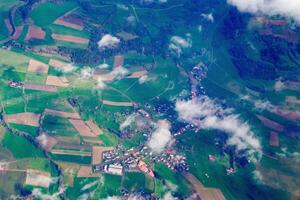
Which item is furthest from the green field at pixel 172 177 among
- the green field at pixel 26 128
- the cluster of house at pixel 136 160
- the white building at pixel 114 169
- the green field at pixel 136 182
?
the green field at pixel 26 128

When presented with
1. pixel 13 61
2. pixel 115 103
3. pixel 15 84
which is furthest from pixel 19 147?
pixel 13 61

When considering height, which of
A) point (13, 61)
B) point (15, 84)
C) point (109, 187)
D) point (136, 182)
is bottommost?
point (109, 187)

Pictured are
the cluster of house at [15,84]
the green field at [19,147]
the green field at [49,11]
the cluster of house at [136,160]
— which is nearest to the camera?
the cluster of house at [136,160]

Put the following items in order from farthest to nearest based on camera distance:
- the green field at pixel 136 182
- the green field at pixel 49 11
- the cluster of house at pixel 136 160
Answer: the green field at pixel 49 11 < the cluster of house at pixel 136 160 < the green field at pixel 136 182

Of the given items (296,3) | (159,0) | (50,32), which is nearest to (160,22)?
(159,0)

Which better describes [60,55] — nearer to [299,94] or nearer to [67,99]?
[67,99]

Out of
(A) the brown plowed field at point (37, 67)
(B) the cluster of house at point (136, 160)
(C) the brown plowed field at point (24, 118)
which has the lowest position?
(B) the cluster of house at point (136, 160)

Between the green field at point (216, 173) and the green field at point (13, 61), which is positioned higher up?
the green field at point (13, 61)

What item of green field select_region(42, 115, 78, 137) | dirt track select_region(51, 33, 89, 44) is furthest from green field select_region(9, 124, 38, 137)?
dirt track select_region(51, 33, 89, 44)

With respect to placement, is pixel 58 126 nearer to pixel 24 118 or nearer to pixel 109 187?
pixel 24 118

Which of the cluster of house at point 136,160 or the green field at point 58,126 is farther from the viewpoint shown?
the green field at point 58,126

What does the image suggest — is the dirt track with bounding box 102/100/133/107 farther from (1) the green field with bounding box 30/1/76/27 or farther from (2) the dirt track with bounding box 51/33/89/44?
(1) the green field with bounding box 30/1/76/27

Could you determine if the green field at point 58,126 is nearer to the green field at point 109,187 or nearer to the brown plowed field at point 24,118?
the brown plowed field at point 24,118
